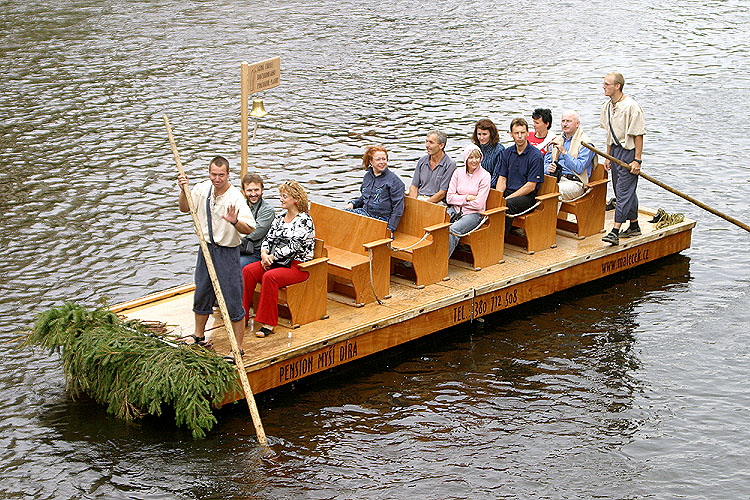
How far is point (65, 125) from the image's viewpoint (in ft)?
68.6

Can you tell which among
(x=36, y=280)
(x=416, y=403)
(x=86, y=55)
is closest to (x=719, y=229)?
(x=416, y=403)

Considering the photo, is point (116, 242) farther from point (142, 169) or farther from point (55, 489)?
point (55, 489)

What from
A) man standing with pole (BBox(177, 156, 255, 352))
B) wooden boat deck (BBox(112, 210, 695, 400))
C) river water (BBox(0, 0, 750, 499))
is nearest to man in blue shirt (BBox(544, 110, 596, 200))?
wooden boat deck (BBox(112, 210, 695, 400))

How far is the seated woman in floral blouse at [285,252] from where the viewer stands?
1075 cm

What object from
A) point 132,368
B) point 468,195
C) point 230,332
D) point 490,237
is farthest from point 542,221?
point 132,368

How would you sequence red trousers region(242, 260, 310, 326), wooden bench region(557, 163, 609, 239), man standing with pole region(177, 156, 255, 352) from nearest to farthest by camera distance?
man standing with pole region(177, 156, 255, 352) → red trousers region(242, 260, 310, 326) → wooden bench region(557, 163, 609, 239)

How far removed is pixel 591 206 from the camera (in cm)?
1387

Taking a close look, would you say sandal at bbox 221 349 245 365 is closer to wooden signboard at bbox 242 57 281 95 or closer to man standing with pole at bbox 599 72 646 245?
wooden signboard at bbox 242 57 281 95

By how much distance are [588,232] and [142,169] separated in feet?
28.1

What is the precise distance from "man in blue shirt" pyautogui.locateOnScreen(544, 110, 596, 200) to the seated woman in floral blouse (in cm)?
416

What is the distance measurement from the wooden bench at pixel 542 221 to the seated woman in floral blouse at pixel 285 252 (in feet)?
11.6

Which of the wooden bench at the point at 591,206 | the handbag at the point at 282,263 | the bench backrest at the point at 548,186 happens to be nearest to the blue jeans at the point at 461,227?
the bench backrest at the point at 548,186

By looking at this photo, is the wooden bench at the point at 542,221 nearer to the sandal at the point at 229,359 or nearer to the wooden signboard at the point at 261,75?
the wooden signboard at the point at 261,75

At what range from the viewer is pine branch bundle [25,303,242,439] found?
9.61 meters
